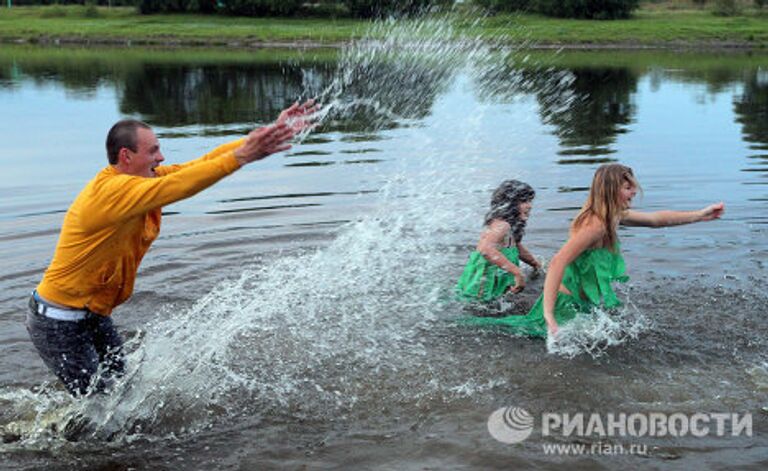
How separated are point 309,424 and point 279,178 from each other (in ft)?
32.4

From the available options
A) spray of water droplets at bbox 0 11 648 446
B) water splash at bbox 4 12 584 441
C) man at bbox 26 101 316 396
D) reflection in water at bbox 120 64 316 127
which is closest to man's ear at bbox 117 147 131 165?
man at bbox 26 101 316 396

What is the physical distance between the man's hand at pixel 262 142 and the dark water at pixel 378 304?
2174mm

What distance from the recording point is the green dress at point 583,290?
25.0 ft

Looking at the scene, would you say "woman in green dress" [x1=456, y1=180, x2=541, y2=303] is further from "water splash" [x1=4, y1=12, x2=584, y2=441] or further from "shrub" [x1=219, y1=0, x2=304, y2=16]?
"shrub" [x1=219, y1=0, x2=304, y2=16]

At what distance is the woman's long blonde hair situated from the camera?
729 centimetres

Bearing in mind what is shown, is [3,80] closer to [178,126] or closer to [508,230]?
[178,126]

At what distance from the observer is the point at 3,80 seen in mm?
35500

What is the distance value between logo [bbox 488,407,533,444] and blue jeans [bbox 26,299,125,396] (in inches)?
113

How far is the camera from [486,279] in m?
9.06

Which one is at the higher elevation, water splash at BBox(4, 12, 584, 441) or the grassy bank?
the grassy bank

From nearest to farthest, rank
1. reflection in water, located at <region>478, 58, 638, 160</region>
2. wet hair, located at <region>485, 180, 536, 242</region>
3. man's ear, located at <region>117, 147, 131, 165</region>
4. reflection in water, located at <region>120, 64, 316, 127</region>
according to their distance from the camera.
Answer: man's ear, located at <region>117, 147, 131, 165</region> → wet hair, located at <region>485, 180, 536, 242</region> → reflection in water, located at <region>478, 58, 638, 160</region> → reflection in water, located at <region>120, 64, 316, 127</region>

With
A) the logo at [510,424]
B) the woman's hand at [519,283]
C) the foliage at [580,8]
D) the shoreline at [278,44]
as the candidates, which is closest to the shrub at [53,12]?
the shoreline at [278,44]

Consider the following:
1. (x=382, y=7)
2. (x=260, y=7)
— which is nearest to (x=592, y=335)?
(x=382, y=7)

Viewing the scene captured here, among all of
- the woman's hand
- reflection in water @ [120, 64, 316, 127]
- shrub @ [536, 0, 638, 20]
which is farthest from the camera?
shrub @ [536, 0, 638, 20]
